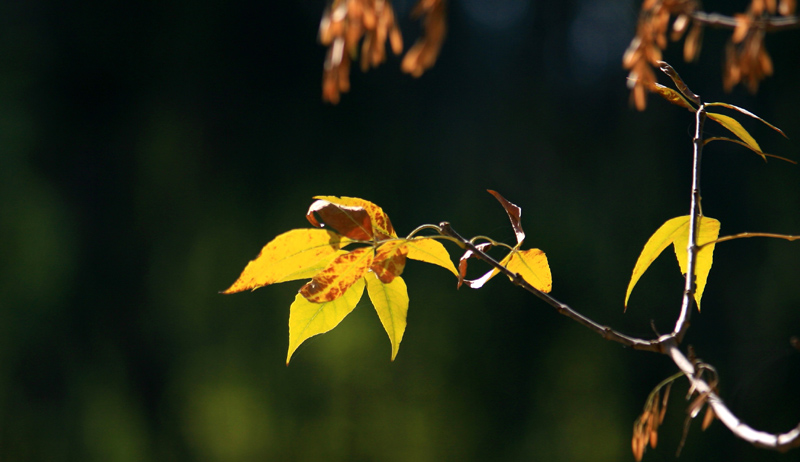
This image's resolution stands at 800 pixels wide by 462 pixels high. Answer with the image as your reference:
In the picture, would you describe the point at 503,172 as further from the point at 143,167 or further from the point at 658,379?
the point at 143,167

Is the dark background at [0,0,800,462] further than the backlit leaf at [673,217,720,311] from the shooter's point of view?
Yes

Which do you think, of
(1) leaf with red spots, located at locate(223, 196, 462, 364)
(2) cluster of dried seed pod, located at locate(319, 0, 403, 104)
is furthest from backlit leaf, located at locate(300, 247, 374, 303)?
(2) cluster of dried seed pod, located at locate(319, 0, 403, 104)

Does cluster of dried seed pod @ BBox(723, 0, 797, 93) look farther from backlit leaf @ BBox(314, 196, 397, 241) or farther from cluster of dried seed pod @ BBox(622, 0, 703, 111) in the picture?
backlit leaf @ BBox(314, 196, 397, 241)

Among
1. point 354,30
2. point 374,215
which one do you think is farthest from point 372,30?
point 374,215

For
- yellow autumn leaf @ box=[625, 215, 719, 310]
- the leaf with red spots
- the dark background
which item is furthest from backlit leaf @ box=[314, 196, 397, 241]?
the dark background

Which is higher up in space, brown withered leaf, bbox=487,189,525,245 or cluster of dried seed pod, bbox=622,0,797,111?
cluster of dried seed pod, bbox=622,0,797,111
